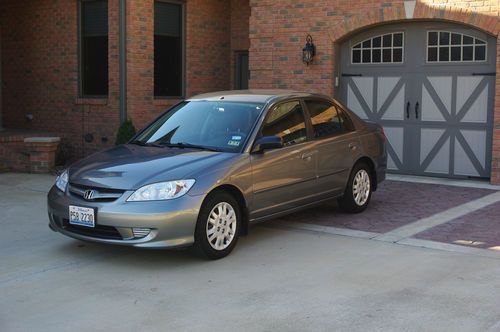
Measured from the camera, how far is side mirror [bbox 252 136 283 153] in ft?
23.0

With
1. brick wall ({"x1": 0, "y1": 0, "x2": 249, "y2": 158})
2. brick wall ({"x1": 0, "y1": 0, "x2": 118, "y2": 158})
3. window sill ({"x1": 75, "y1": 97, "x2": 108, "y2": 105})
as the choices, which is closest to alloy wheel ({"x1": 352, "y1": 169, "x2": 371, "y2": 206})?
brick wall ({"x1": 0, "y1": 0, "x2": 249, "y2": 158})


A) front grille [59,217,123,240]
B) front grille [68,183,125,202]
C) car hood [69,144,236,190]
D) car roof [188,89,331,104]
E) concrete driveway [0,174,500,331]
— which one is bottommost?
concrete driveway [0,174,500,331]

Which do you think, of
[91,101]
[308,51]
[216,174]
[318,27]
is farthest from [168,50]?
[216,174]

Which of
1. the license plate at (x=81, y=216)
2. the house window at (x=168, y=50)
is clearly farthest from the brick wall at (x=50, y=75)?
the license plate at (x=81, y=216)

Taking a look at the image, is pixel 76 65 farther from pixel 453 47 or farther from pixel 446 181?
pixel 446 181

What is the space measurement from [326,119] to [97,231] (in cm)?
331

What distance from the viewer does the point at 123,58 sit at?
1360cm

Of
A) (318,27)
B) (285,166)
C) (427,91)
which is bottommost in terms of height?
(285,166)

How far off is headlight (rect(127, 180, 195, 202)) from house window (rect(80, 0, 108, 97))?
28.6 feet

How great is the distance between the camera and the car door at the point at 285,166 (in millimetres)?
7086

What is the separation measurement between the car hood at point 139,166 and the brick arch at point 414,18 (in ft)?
20.3

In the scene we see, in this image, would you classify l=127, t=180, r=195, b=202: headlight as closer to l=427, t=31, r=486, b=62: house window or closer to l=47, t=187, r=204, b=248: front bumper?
l=47, t=187, r=204, b=248: front bumper

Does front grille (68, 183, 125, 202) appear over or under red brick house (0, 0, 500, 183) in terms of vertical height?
under

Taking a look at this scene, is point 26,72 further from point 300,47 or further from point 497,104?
point 497,104
